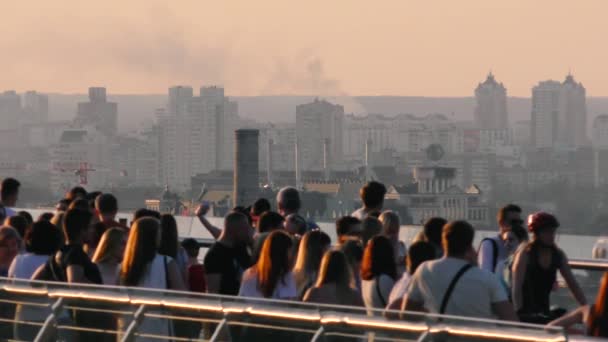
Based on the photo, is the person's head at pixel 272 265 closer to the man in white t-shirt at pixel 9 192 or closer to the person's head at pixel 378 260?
the person's head at pixel 378 260

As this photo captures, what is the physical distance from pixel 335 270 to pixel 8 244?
204 centimetres

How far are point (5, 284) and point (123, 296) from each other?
96cm

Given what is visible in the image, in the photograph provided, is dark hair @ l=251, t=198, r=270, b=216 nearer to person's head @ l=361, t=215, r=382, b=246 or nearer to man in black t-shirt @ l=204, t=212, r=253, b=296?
person's head @ l=361, t=215, r=382, b=246

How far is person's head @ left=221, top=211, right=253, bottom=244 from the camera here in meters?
8.53

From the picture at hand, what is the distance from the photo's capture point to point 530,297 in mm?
8164

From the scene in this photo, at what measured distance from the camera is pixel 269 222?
915 centimetres

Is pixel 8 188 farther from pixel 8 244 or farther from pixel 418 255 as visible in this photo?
pixel 418 255

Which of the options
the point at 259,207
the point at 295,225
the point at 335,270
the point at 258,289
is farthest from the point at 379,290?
the point at 259,207

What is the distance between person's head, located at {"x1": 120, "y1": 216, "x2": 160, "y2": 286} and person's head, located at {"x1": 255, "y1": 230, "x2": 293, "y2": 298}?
50cm

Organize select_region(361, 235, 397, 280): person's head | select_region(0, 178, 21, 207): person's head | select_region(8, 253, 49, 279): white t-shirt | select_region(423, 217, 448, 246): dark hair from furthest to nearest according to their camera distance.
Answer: select_region(0, 178, 21, 207): person's head < select_region(8, 253, 49, 279): white t-shirt < select_region(423, 217, 448, 246): dark hair < select_region(361, 235, 397, 280): person's head

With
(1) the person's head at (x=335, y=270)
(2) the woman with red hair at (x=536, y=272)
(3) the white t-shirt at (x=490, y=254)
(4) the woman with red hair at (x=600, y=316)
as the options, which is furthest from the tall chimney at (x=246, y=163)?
(4) the woman with red hair at (x=600, y=316)

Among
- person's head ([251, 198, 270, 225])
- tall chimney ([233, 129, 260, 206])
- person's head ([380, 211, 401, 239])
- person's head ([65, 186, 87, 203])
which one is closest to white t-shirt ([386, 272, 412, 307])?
person's head ([380, 211, 401, 239])

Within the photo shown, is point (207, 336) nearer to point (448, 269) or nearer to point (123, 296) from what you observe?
point (123, 296)

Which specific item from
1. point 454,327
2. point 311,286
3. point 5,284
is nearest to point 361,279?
point 311,286
